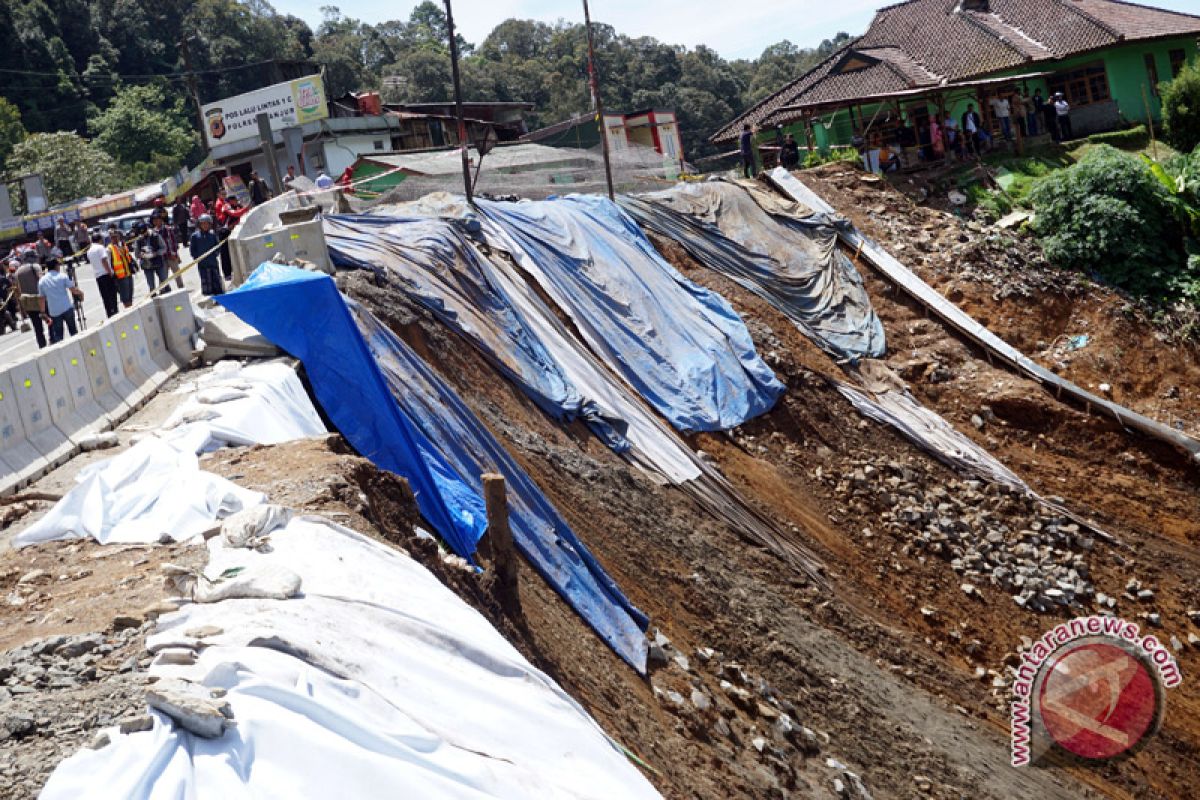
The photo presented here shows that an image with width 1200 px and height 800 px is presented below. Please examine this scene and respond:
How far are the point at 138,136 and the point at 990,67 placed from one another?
42.0m

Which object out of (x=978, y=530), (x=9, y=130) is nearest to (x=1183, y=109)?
(x=978, y=530)

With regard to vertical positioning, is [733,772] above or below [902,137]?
below

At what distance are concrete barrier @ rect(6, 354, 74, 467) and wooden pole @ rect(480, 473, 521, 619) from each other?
Answer: 4.55 metres

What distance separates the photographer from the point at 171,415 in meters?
12.0

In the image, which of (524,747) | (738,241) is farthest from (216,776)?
(738,241)

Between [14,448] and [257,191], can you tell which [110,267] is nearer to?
[257,191]

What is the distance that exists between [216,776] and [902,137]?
28642 millimetres

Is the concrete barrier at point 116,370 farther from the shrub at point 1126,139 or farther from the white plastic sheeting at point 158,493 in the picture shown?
the shrub at point 1126,139

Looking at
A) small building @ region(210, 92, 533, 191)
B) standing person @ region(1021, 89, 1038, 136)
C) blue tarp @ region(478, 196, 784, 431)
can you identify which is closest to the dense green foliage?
small building @ region(210, 92, 533, 191)

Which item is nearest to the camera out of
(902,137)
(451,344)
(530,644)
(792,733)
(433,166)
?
(530,644)

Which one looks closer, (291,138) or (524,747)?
(524,747)

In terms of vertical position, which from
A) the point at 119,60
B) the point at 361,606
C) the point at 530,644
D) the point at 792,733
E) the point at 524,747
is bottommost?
the point at 792,733

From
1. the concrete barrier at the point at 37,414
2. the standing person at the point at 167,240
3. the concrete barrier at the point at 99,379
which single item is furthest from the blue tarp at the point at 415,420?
the standing person at the point at 167,240

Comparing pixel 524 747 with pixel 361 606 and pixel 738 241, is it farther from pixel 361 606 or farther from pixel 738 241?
pixel 738 241
